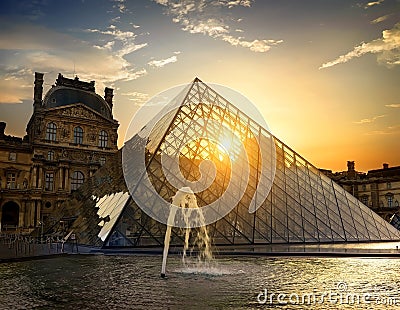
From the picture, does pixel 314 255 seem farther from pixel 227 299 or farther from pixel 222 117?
pixel 222 117

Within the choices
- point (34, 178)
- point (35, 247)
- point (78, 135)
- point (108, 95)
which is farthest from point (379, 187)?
point (35, 247)

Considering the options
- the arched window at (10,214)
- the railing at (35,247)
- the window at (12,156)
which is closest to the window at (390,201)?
the arched window at (10,214)

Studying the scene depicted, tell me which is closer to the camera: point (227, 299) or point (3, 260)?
point (227, 299)

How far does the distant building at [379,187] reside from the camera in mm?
61406

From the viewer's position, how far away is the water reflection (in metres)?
6.75

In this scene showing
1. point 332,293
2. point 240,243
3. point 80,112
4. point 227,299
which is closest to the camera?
point 227,299

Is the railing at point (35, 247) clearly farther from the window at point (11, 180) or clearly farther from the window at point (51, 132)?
the window at point (51, 132)

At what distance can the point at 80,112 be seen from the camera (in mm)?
52656

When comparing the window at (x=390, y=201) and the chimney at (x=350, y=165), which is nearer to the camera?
the window at (x=390, y=201)

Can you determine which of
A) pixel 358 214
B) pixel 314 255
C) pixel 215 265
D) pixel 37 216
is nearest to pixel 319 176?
pixel 358 214

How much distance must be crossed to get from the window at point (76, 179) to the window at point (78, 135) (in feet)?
12.8

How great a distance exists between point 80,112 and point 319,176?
35.2 m

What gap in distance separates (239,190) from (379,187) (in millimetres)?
49028

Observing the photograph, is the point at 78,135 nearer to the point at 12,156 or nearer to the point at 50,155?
the point at 50,155
